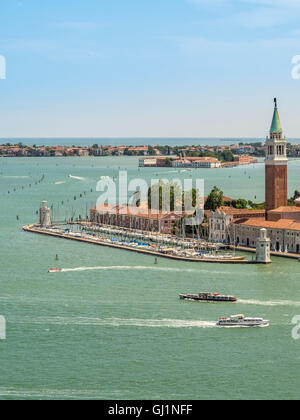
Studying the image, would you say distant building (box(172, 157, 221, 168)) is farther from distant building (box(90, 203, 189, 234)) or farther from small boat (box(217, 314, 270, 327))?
small boat (box(217, 314, 270, 327))

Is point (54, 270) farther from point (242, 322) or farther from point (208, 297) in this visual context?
point (242, 322)

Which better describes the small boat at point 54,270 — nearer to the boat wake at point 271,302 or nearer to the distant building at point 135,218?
the boat wake at point 271,302

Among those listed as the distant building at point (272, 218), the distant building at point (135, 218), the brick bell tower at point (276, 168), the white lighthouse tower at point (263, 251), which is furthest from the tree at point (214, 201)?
the white lighthouse tower at point (263, 251)

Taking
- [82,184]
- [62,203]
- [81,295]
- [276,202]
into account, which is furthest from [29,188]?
[81,295]

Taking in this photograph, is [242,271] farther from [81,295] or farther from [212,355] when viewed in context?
[212,355]

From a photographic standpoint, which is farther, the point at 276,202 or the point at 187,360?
the point at 276,202

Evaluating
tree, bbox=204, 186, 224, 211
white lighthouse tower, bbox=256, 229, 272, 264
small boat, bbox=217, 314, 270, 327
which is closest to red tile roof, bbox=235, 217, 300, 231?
white lighthouse tower, bbox=256, 229, 272, 264
